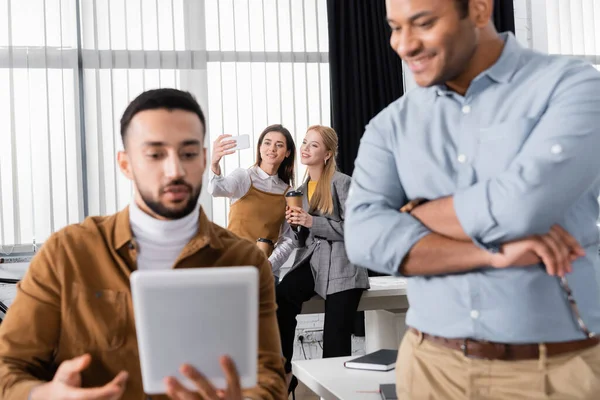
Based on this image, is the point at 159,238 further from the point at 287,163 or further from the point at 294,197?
the point at 287,163

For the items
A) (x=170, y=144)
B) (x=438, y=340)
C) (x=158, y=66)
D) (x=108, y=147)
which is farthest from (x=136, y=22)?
(x=438, y=340)

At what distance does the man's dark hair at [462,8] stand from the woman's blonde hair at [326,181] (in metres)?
2.26

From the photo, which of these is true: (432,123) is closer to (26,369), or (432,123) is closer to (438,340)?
(438,340)

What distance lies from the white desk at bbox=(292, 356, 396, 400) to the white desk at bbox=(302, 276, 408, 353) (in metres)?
1.15

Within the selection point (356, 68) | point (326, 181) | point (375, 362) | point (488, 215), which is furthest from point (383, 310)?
point (488, 215)

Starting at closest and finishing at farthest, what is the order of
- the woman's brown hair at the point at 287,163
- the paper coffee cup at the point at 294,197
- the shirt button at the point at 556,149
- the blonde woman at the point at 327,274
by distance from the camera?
the shirt button at the point at 556,149 → the paper coffee cup at the point at 294,197 → the blonde woman at the point at 327,274 → the woman's brown hair at the point at 287,163

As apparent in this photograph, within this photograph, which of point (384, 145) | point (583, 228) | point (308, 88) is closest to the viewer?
point (583, 228)

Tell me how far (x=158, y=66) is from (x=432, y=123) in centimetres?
392

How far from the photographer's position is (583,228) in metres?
1.28

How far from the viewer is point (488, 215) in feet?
4.01

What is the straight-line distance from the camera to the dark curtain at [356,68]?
16.9 ft

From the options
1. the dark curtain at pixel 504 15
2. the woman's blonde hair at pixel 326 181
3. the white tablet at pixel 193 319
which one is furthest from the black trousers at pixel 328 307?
the dark curtain at pixel 504 15

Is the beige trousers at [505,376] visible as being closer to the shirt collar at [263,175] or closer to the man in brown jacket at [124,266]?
the man in brown jacket at [124,266]

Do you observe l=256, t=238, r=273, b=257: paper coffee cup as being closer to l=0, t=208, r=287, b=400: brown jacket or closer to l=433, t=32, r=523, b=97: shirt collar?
l=0, t=208, r=287, b=400: brown jacket
